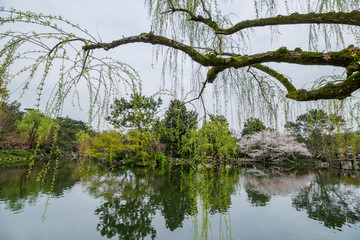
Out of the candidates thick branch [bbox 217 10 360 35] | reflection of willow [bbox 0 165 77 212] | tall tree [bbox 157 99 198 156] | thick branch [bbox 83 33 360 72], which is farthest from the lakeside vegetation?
reflection of willow [bbox 0 165 77 212]

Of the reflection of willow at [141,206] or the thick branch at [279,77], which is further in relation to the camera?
the reflection of willow at [141,206]

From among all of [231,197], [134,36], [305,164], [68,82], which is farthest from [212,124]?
[305,164]

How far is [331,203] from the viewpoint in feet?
18.3

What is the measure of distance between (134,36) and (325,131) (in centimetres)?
196

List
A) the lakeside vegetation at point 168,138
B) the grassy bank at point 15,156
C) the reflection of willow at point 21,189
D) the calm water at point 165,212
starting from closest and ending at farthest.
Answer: the lakeside vegetation at point 168,138 < the calm water at point 165,212 < the reflection of willow at point 21,189 < the grassy bank at point 15,156

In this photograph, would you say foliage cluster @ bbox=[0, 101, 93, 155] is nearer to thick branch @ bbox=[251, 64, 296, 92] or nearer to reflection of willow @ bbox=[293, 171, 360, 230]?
thick branch @ bbox=[251, 64, 296, 92]

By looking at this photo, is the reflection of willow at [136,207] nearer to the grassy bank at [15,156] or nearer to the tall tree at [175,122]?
the tall tree at [175,122]

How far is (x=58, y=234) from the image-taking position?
12.3ft

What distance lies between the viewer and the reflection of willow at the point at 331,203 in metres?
4.58

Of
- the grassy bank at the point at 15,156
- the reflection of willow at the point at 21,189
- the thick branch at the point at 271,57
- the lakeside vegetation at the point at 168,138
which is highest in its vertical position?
the thick branch at the point at 271,57

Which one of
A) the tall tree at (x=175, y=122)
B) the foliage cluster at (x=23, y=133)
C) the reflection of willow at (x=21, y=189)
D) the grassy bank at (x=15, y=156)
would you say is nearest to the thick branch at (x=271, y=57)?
the tall tree at (x=175, y=122)

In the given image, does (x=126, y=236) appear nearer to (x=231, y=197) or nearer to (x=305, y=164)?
(x=231, y=197)

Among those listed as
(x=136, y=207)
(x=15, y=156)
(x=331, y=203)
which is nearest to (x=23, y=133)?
(x=15, y=156)

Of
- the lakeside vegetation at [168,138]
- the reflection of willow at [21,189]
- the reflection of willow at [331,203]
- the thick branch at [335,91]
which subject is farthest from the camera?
the reflection of willow at [21,189]
